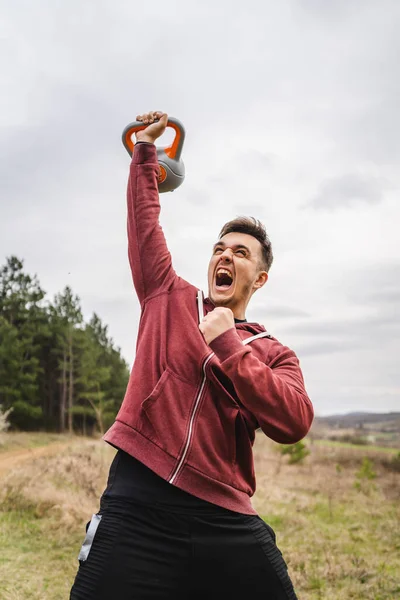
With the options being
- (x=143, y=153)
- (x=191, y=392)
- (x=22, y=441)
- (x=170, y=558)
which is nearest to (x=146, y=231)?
(x=143, y=153)

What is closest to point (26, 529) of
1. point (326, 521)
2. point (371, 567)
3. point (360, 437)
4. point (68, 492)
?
point (68, 492)

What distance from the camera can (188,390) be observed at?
6.49 feet

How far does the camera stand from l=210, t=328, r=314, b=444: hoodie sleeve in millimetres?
1700

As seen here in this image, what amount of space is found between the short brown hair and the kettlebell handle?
1.39 ft

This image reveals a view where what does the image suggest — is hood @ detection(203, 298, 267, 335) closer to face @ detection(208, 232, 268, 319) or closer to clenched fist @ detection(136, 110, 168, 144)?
face @ detection(208, 232, 268, 319)

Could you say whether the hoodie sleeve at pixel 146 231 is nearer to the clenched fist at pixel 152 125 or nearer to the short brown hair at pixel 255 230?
the clenched fist at pixel 152 125

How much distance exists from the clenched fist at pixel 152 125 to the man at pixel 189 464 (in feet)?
1.70

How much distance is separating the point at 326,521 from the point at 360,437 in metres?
29.9

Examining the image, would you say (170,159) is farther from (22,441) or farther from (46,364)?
(46,364)

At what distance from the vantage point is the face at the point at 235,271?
2.32 m

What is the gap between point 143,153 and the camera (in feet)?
7.55

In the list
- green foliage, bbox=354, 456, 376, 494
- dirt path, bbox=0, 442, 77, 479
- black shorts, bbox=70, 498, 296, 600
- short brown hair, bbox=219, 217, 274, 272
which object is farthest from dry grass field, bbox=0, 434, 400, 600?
short brown hair, bbox=219, 217, 274, 272

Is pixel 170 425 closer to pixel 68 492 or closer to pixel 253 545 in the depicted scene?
pixel 253 545

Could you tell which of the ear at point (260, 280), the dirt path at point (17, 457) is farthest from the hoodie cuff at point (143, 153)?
the dirt path at point (17, 457)
